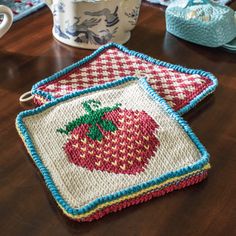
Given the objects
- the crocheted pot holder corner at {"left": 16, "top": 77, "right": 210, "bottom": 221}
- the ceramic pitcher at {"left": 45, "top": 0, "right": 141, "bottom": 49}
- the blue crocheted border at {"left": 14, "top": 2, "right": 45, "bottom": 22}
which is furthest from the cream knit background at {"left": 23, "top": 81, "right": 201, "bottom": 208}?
the blue crocheted border at {"left": 14, "top": 2, "right": 45, "bottom": 22}

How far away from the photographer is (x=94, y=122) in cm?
58

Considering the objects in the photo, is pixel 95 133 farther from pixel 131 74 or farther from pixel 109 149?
pixel 131 74

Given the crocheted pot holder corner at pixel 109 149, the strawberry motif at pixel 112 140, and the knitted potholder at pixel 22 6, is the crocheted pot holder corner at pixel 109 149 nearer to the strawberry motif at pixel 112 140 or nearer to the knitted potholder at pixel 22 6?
the strawberry motif at pixel 112 140

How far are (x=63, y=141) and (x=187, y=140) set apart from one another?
16 centimetres

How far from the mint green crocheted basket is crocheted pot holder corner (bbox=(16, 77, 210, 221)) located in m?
0.23

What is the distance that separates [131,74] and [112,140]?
0.59ft

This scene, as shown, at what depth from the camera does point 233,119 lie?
648 mm

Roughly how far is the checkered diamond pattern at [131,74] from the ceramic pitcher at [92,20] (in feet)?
0.17

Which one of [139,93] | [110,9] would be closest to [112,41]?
[110,9]

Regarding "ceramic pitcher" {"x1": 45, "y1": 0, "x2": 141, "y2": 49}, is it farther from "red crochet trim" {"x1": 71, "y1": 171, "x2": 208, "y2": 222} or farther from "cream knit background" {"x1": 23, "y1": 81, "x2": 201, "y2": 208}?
"red crochet trim" {"x1": 71, "y1": 171, "x2": 208, "y2": 222}

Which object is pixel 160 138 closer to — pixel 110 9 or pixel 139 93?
pixel 139 93

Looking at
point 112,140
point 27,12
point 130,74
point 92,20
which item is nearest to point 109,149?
point 112,140

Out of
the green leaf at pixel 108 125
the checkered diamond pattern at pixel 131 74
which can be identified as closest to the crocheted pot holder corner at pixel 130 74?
the checkered diamond pattern at pixel 131 74

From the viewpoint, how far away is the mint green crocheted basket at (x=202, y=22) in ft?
2.59
